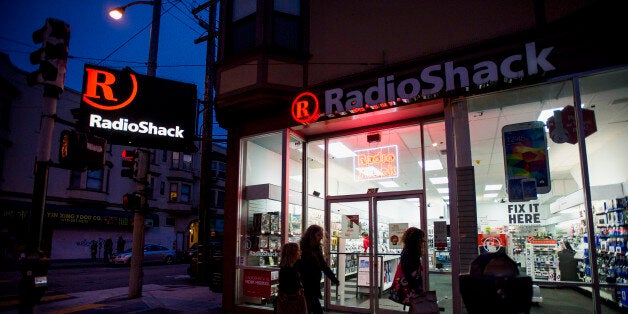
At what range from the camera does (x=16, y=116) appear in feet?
80.9

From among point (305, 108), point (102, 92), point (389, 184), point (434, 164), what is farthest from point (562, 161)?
point (102, 92)

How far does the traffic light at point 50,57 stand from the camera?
18.0ft

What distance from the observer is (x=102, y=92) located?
1095 cm

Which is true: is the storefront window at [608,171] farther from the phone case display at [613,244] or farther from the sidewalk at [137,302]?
the sidewalk at [137,302]

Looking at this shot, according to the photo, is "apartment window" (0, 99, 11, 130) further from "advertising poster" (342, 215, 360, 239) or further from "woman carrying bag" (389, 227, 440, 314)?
"woman carrying bag" (389, 227, 440, 314)

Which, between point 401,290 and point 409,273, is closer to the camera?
point 409,273

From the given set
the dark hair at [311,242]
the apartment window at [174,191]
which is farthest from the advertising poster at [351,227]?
the apartment window at [174,191]

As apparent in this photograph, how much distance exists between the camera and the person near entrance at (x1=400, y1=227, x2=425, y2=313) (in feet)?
19.8

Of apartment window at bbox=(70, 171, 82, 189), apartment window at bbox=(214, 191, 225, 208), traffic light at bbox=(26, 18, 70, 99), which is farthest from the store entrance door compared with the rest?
apartment window at bbox=(214, 191, 225, 208)

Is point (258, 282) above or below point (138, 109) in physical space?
below

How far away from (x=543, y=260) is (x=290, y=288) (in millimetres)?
7307

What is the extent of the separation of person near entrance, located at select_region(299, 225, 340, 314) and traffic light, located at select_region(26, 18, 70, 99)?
14.3 ft

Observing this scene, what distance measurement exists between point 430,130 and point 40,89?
27.9m

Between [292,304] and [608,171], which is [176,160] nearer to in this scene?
[292,304]
